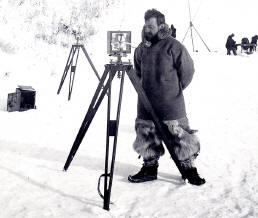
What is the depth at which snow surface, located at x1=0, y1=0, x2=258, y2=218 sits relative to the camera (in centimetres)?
368

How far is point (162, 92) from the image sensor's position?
13.6ft

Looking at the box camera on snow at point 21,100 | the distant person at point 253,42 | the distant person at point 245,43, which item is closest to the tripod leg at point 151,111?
the box camera on snow at point 21,100

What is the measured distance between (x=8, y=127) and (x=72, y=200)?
10.7ft

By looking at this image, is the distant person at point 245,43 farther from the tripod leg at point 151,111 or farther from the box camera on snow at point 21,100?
the tripod leg at point 151,111

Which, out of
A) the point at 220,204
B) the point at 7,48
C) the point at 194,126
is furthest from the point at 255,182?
the point at 7,48

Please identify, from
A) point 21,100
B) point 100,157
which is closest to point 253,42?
point 21,100

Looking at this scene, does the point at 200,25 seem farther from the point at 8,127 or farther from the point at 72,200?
the point at 72,200

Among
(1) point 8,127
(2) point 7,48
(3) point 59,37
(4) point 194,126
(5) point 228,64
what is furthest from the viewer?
(5) point 228,64

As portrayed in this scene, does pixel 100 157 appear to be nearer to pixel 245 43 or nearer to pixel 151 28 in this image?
pixel 151 28

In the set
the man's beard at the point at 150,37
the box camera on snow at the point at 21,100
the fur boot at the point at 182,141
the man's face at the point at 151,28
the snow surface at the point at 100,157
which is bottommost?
the snow surface at the point at 100,157

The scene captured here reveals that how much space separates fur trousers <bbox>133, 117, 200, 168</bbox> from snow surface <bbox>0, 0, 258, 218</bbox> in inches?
12.1

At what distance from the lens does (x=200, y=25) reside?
2669 centimetres

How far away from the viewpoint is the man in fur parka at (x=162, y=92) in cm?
405

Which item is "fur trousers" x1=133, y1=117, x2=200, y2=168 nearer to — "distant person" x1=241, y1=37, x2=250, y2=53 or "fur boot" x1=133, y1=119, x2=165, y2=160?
Result: "fur boot" x1=133, y1=119, x2=165, y2=160
